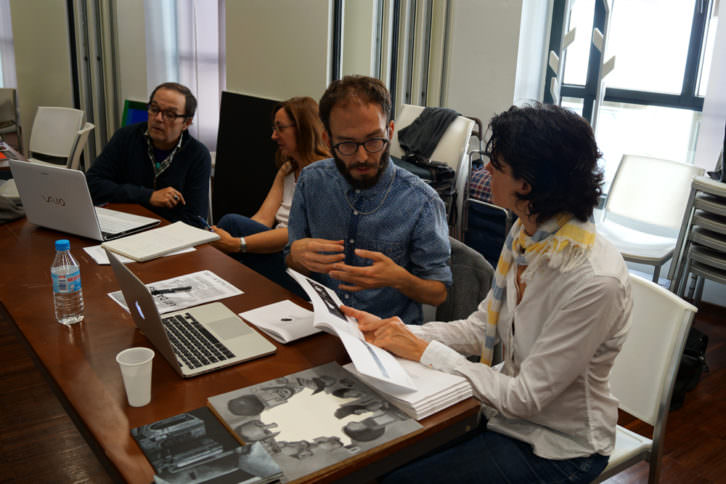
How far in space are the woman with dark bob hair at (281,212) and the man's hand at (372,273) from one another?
103cm

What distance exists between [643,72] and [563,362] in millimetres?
4270

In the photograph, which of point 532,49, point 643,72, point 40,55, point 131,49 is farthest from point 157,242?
point 40,55

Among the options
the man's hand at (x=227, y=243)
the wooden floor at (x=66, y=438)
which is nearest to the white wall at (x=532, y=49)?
the wooden floor at (x=66, y=438)

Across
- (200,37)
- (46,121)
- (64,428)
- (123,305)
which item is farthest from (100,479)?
(200,37)

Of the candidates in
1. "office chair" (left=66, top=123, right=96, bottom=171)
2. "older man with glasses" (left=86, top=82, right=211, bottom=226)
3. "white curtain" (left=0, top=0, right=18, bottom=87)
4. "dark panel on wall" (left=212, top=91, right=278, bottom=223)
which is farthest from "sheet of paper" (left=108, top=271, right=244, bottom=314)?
"white curtain" (left=0, top=0, right=18, bottom=87)

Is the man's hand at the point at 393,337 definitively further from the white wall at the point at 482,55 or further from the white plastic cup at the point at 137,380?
the white wall at the point at 482,55

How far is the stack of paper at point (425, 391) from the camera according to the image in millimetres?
1241

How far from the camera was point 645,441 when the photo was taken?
65.2 inches

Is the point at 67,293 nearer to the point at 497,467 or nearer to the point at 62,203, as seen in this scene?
the point at 62,203

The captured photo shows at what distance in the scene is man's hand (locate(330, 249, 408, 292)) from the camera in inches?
65.7

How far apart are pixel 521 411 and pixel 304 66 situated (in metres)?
3.45

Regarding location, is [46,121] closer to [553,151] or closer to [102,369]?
[102,369]

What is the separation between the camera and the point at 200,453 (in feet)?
3.52

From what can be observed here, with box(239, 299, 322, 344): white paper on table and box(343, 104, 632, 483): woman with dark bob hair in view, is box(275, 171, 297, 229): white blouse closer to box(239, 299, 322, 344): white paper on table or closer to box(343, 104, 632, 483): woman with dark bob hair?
box(239, 299, 322, 344): white paper on table
